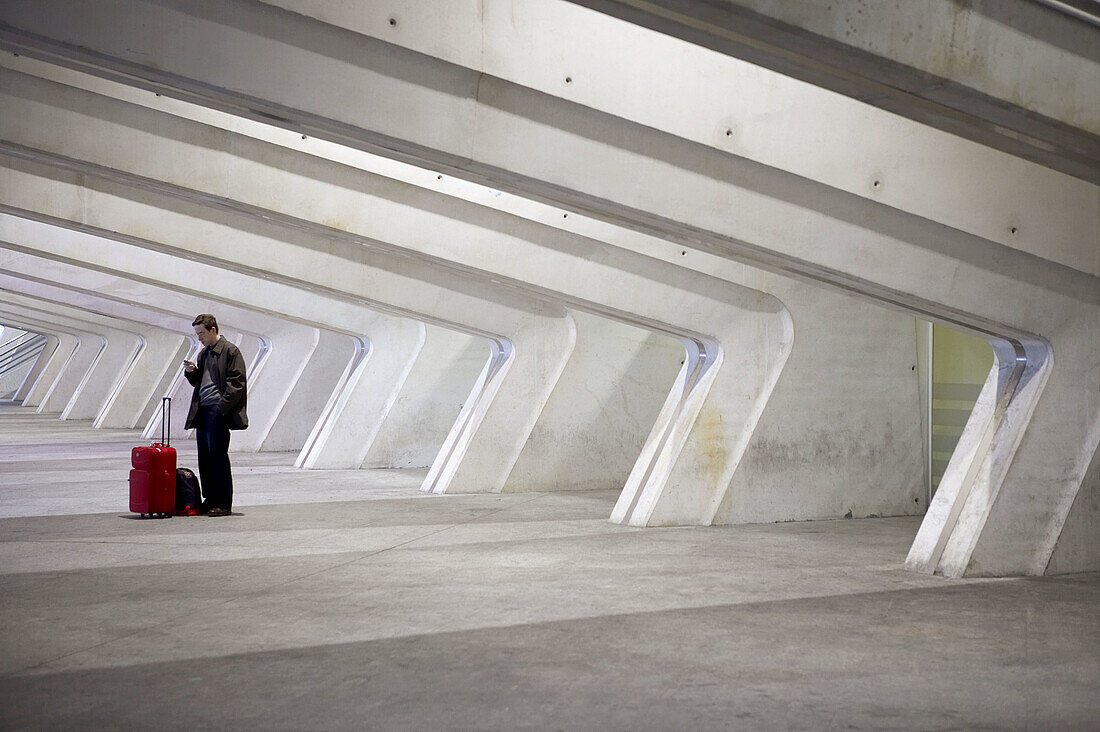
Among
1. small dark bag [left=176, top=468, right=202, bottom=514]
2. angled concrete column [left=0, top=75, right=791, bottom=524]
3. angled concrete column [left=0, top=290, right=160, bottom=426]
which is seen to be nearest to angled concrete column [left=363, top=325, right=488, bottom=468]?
angled concrete column [left=0, top=75, right=791, bottom=524]

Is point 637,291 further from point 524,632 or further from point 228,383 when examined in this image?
point 524,632

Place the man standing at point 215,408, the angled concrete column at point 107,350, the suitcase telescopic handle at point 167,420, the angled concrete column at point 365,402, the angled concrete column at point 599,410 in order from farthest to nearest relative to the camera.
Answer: the angled concrete column at point 107,350 < the angled concrete column at point 365,402 < the angled concrete column at point 599,410 < the suitcase telescopic handle at point 167,420 < the man standing at point 215,408

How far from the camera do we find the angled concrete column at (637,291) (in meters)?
12.8

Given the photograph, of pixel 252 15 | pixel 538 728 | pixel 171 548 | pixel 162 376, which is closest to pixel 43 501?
pixel 171 548

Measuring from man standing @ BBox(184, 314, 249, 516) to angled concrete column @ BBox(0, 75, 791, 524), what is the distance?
1.58 metres

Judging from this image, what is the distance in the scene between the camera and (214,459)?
13555 mm

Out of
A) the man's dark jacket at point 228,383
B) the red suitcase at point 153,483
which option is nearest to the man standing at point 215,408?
the man's dark jacket at point 228,383

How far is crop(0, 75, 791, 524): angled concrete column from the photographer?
12805 millimetres

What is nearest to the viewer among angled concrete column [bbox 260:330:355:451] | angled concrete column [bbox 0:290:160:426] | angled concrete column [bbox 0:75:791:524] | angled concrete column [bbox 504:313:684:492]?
angled concrete column [bbox 0:75:791:524]

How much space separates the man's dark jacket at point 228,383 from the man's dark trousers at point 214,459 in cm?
9

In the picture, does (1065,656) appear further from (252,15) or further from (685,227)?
(252,15)

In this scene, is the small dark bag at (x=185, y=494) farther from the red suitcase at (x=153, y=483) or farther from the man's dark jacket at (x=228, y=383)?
the man's dark jacket at (x=228, y=383)

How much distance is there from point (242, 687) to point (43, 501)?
10.9 m

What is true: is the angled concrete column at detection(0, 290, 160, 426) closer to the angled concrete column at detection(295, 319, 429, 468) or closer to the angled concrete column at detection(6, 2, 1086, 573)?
the angled concrete column at detection(295, 319, 429, 468)
